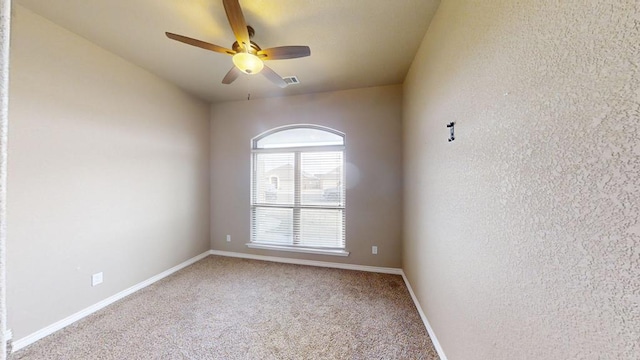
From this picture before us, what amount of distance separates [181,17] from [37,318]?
281cm

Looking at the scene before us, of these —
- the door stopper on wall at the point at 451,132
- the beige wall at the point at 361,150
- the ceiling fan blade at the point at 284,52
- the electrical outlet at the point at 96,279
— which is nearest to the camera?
the door stopper on wall at the point at 451,132

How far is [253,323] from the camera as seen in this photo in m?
2.07

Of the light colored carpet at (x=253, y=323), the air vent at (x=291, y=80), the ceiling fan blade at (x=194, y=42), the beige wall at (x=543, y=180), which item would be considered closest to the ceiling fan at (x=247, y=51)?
the ceiling fan blade at (x=194, y=42)

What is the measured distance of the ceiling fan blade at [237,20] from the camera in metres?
1.39

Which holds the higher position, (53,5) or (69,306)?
(53,5)

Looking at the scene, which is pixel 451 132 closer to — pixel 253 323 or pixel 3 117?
pixel 3 117

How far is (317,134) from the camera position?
3.55 meters

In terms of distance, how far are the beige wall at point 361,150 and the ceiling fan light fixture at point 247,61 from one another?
162 centimetres

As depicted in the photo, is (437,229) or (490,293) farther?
(437,229)

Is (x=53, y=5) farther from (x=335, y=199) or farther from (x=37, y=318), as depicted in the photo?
(x=335, y=199)

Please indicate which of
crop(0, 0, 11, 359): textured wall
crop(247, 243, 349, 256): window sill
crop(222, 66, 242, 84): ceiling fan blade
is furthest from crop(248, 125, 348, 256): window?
crop(0, 0, 11, 359): textured wall

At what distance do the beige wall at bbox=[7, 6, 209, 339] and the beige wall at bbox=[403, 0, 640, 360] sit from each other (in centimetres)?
328

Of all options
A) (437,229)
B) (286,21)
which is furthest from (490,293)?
(286,21)

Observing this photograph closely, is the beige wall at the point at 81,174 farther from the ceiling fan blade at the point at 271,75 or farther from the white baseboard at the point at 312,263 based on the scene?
the ceiling fan blade at the point at 271,75
